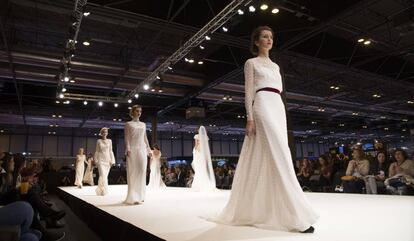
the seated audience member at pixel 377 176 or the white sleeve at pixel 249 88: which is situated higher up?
the white sleeve at pixel 249 88

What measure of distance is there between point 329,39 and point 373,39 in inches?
51.6

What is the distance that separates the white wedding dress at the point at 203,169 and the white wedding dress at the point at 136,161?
2.78 meters

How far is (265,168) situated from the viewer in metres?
2.47

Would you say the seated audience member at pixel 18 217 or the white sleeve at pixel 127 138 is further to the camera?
the white sleeve at pixel 127 138

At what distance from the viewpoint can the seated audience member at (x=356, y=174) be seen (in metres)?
6.32

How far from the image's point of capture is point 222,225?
2.57 meters

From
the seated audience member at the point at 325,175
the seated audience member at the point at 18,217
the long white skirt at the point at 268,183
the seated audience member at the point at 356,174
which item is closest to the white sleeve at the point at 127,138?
the long white skirt at the point at 268,183

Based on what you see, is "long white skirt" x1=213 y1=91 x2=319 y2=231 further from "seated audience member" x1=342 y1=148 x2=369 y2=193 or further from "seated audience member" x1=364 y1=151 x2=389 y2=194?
"seated audience member" x1=342 y1=148 x2=369 y2=193

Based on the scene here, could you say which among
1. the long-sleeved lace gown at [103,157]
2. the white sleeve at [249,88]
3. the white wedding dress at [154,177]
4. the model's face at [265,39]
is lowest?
the white wedding dress at [154,177]

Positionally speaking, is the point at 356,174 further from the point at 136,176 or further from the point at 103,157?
the point at 103,157

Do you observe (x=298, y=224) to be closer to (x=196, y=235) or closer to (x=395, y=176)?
(x=196, y=235)

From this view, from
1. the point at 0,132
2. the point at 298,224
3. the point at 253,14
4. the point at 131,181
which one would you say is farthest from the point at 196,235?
→ the point at 0,132

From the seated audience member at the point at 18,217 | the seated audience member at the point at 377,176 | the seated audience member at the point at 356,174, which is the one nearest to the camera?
the seated audience member at the point at 18,217

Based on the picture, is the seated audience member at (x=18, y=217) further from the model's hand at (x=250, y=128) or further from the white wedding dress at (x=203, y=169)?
the white wedding dress at (x=203, y=169)
